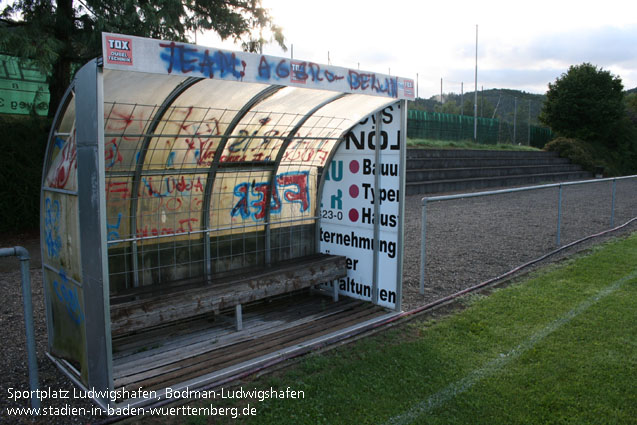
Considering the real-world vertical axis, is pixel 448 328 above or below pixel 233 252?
below

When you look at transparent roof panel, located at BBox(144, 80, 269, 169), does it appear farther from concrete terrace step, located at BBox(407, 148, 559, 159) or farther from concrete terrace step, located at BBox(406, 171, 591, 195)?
concrete terrace step, located at BBox(407, 148, 559, 159)

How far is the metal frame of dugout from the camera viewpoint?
3992mm

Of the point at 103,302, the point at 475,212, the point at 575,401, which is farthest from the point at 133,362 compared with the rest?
the point at 475,212

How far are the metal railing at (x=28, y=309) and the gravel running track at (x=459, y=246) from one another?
0.85 ft

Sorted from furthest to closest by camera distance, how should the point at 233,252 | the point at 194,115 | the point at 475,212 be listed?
→ the point at 475,212 < the point at 233,252 < the point at 194,115

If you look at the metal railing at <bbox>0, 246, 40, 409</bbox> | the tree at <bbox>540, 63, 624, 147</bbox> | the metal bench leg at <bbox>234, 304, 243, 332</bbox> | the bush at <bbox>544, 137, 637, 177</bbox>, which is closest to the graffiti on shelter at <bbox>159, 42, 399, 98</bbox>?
the metal railing at <bbox>0, 246, 40, 409</bbox>

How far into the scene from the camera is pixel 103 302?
3867 millimetres

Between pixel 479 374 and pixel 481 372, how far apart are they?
0.05 metres

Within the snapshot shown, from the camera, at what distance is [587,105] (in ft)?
119

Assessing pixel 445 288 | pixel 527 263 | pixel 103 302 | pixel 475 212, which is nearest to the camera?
pixel 103 302

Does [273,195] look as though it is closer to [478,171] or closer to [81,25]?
[81,25]

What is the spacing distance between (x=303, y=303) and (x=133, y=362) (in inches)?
101

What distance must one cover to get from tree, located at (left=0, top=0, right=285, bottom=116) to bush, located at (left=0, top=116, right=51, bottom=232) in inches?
39.1

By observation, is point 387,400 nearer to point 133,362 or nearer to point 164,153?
point 133,362
